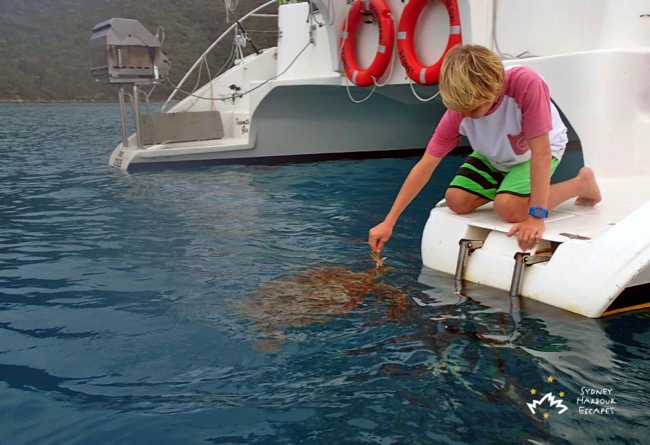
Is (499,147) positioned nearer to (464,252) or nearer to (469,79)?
(464,252)

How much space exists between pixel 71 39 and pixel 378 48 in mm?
61486

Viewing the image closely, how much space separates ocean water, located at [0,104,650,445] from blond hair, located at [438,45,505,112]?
2.83 feet

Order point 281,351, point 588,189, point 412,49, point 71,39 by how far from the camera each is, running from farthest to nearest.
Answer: point 71,39
point 412,49
point 588,189
point 281,351

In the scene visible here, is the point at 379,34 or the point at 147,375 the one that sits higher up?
the point at 379,34

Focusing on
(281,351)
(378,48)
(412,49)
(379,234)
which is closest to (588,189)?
(379,234)

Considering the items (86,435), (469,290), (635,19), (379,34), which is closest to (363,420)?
(86,435)

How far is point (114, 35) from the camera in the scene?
7551 mm

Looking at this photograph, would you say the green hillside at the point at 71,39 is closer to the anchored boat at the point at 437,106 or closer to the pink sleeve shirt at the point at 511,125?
the anchored boat at the point at 437,106

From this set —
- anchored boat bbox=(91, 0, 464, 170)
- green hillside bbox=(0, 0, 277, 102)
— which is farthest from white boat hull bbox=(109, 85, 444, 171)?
green hillside bbox=(0, 0, 277, 102)

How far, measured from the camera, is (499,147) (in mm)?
3053

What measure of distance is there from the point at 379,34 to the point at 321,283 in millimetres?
3622

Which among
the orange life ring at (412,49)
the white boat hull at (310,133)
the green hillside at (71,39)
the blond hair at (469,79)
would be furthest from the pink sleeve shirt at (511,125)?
the green hillside at (71,39)

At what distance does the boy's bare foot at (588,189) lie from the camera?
3320 mm

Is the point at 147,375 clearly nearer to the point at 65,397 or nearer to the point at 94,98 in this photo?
the point at 65,397
